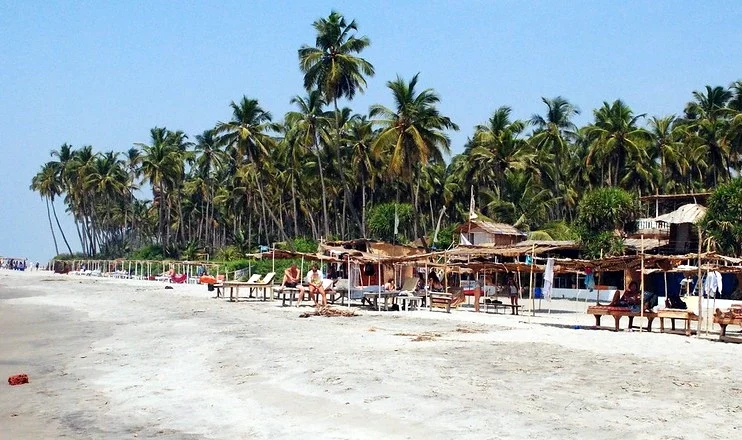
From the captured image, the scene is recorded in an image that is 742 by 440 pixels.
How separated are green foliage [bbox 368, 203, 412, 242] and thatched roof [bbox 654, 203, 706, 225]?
20.6m

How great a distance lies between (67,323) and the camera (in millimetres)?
22984

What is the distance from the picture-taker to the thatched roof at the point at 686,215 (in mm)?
39756

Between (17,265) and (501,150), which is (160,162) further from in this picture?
(17,265)

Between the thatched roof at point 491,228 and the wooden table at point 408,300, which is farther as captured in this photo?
the thatched roof at point 491,228

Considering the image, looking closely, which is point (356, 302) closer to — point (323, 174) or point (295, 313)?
point (295, 313)

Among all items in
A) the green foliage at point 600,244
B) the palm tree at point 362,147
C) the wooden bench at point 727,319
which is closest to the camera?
the wooden bench at point 727,319

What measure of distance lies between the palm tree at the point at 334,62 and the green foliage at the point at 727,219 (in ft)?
73.4

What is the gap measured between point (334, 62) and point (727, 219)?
24.5m

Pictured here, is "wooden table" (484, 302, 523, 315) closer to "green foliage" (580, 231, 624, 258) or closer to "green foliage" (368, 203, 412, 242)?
"green foliage" (580, 231, 624, 258)

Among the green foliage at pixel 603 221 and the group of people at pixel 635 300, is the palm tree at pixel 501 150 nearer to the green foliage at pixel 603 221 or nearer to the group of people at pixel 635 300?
the green foliage at pixel 603 221

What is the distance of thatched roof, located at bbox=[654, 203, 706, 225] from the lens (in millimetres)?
39756

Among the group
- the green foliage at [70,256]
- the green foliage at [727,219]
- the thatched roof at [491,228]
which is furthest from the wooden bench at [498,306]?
the green foliage at [70,256]

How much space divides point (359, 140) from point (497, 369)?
1870 inches

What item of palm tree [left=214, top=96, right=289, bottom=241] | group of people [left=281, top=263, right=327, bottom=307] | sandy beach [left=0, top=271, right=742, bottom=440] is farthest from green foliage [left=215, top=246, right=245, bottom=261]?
sandy beach [left=0, top=271, right=742, bottom=440]
